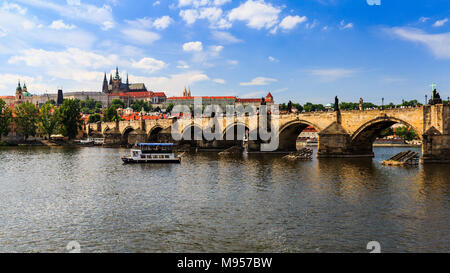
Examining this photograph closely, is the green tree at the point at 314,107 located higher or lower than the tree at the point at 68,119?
higher

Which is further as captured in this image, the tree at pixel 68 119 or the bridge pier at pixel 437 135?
the tree at pixel 68 119

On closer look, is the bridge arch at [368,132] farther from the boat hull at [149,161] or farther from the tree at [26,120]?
the tree at [26,120]

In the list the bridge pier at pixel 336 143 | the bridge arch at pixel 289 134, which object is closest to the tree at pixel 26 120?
the bridge arch at pixel 289 134

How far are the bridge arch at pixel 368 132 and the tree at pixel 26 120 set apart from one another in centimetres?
8603

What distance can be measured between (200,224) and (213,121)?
5899cm

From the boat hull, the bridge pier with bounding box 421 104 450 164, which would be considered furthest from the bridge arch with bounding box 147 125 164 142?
the bridge pier with bounding box 421 104 450 164

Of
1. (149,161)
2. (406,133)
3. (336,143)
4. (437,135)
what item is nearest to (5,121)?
(149,161)

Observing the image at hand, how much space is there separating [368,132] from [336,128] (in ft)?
12.9

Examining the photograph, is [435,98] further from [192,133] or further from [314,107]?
[314,107]

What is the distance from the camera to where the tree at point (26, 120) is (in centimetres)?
10281

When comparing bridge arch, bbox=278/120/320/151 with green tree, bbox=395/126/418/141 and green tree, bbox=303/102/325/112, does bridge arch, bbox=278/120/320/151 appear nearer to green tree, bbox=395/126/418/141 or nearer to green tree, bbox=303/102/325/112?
green tree, bbox=395/126/418/141

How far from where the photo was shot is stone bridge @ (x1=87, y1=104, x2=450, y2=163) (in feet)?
128

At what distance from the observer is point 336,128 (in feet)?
165

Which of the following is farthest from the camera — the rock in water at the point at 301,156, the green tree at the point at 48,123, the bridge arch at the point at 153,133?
the green tree at the point at 48,123
